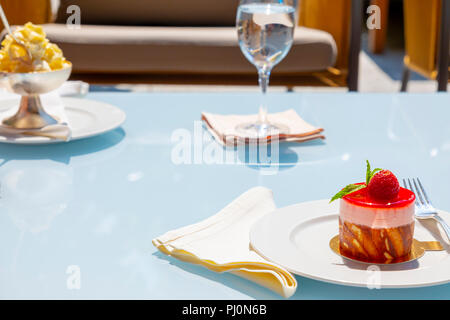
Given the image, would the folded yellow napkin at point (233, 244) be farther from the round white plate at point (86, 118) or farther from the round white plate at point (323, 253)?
the round white plate at point (86, 118)

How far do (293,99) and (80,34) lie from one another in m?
1.71

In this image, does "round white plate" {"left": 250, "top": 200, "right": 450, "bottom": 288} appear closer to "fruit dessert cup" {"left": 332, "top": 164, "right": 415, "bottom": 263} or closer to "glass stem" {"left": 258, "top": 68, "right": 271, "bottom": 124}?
"fruit dessert cup" {"left": 332, "top": 164, "right": 415, "bottom": 263}

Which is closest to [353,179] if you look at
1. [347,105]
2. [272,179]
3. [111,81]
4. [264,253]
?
[272,179]

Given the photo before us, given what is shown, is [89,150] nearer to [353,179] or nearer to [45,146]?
[45,146]

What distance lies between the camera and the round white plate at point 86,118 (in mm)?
907

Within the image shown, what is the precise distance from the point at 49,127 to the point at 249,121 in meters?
0.31

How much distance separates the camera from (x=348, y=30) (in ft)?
9.98

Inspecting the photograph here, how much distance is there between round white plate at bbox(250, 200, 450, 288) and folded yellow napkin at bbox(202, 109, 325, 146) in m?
0.29

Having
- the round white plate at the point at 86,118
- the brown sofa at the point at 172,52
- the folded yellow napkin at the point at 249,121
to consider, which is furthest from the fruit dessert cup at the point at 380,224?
the brown sofa at the point at 172,52

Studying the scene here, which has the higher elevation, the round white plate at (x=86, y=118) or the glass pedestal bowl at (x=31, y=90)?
the glass pedestal bowl at (x=31, y=90)

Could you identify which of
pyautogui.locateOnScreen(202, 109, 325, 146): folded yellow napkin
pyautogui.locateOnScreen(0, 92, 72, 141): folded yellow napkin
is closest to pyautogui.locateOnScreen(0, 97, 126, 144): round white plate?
pyautogui.locateOnScreen(0, 92, 72, 141): folded yellow napkin

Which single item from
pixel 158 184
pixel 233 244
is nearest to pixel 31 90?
pixel 158 184

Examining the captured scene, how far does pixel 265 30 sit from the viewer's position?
A: 967 mm

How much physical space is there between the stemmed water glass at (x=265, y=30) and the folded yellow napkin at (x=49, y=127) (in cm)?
27
